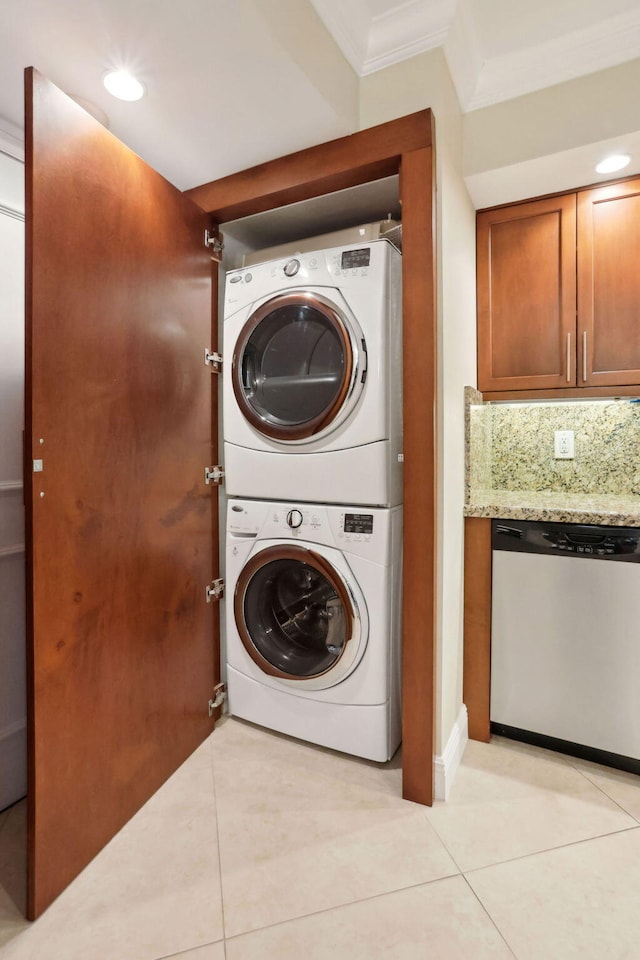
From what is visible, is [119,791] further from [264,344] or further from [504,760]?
[264,344]

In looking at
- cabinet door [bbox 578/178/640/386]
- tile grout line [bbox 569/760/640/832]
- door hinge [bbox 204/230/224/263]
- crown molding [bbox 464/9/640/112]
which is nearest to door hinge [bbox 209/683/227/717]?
tile grout line [bbox 569/760/640/832]

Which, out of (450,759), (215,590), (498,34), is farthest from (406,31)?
(450,759)

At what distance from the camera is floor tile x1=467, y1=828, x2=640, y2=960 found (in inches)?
43.3

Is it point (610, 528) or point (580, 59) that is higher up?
point (580, 59)

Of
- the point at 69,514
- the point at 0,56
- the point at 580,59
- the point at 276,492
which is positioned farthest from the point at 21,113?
the point at 580,59

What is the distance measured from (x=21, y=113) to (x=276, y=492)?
146 cm

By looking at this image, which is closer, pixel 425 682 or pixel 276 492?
pixel 425 682

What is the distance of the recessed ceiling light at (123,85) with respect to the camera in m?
1.32

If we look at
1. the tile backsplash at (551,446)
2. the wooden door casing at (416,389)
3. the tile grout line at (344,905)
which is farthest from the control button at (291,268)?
the tile grout line at (344,905)

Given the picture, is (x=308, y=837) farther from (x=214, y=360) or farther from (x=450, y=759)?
(x=214, y=360)

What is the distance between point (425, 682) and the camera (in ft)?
5.01

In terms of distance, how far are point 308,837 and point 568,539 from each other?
1311mm

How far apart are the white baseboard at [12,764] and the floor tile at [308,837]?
25.5 inches

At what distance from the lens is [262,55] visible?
1270 millimetres
